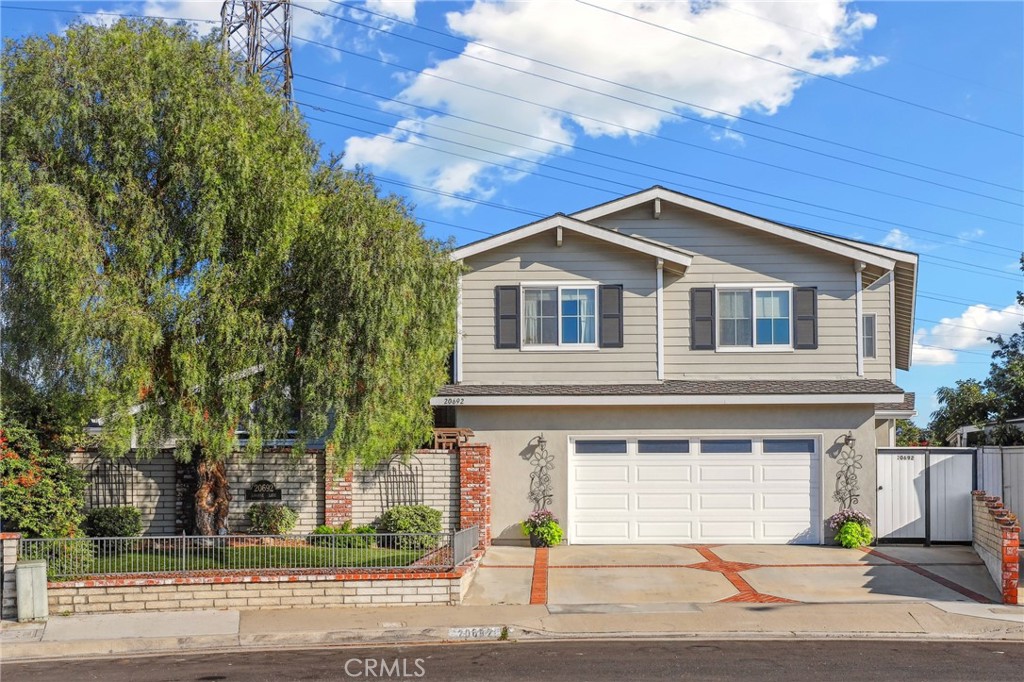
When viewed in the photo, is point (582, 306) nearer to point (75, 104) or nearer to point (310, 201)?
point (310, 201)

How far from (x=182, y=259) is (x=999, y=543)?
12880mm

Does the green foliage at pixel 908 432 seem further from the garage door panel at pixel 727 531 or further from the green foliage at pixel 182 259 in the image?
the green foliage at pixel 182 259

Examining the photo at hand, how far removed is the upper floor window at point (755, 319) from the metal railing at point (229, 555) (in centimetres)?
801

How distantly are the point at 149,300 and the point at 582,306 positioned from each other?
880cm

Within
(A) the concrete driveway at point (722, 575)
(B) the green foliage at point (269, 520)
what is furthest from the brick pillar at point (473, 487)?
(B) the green foliage at point (269, 520)

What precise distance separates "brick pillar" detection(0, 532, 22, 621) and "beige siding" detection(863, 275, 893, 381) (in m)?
16.8

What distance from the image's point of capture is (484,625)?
1320 centimetres

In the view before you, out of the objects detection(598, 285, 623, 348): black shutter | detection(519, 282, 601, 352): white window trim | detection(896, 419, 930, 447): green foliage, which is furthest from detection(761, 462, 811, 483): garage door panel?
detection(896, 419, 930, 447): green foliage

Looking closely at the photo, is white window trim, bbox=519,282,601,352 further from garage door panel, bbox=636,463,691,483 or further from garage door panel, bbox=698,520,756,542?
garage door panel, bbox=698,520,756,542

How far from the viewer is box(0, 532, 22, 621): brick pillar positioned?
45.2 ft

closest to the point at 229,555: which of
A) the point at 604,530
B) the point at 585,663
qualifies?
the point at 585,663

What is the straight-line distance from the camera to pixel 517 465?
798 inches

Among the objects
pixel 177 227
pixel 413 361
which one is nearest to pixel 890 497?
pixel 413 361

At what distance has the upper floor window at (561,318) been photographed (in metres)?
20.6
